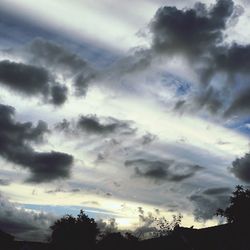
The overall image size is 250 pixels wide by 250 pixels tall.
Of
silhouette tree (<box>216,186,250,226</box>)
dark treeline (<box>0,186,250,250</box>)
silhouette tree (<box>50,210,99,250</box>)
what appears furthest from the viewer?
silhouette tree (<box>50,210,99,250</box>)

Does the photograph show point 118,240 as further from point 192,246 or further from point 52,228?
point 192,246

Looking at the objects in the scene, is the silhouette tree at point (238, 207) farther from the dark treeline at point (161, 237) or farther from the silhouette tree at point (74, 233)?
the silhouette tree at point (74, 233)

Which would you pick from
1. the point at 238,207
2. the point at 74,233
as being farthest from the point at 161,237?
the point at 74,233

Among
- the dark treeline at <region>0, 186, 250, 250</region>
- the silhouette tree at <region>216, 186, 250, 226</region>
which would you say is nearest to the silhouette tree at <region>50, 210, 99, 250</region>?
the dark treeline at <region>0, 186, 250, 250</region>

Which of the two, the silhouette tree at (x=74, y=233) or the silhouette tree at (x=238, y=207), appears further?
the silhouette tree at (x=74, y=233)

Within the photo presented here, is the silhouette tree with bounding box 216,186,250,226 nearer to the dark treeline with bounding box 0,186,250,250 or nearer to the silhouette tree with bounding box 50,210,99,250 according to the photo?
the dark treeline with bounding box 0,186,250,250

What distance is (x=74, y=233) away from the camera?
358ft

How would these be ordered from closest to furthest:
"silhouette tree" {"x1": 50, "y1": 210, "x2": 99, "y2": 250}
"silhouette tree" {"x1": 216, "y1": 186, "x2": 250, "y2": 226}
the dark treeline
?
the dark treeline, "silhouette tree" {"x1": 216, "y1": 186, "x2": 250, "y2": 226}, "silhouette tree" {"x1": 50, "y1": 210, "x2": 99, "y2": 250}

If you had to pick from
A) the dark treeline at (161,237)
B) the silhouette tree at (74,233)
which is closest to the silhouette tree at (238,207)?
the dark treeline at (161,237)

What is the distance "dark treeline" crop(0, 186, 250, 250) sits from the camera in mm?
51469

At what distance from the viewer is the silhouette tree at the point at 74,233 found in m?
104

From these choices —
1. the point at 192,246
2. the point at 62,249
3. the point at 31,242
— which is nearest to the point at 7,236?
the point at 31,242

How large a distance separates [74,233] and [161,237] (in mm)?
54271

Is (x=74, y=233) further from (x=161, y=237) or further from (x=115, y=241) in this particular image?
(x=161, y=237)
